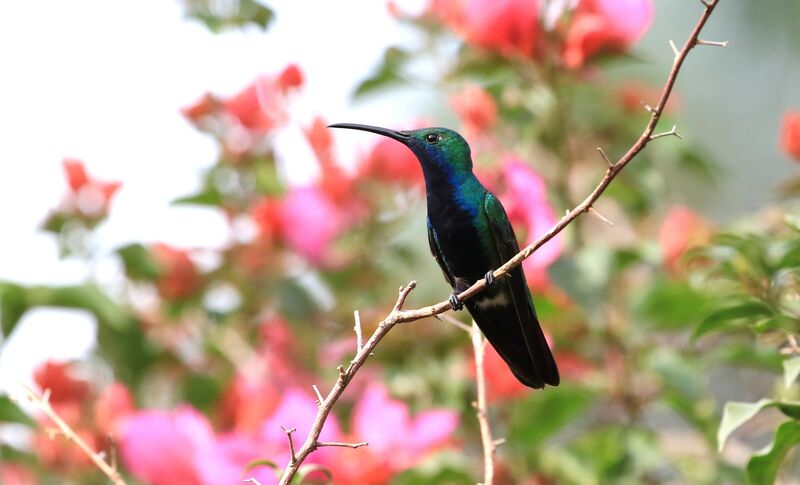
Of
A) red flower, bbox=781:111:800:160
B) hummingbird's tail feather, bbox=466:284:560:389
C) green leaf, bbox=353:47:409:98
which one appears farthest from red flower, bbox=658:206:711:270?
hummingbird's tail feather, bbox=466:284:560:389

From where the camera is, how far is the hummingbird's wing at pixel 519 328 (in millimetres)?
1250

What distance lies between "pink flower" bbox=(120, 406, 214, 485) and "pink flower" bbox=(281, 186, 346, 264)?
58 centimetres

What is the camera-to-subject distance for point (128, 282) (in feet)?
7.91

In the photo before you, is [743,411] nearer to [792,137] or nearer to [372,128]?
[372,128]

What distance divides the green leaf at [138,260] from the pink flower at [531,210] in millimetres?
730

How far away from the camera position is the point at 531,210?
179cm

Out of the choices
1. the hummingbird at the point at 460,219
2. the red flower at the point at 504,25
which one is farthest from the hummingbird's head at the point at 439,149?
the red flower at the point at 504,25

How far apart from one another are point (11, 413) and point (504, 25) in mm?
1076

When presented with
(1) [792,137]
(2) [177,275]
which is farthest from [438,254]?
(2) [177,275]

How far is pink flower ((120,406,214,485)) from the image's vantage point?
1.60 meters

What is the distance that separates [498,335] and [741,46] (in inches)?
122

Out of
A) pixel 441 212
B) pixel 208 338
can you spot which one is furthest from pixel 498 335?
pixel 208 338

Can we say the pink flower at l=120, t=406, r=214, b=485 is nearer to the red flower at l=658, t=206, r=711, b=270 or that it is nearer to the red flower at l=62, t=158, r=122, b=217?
the red flower at l=62, t=158, r=122, b=217

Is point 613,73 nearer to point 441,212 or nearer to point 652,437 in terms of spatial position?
point 652,437
